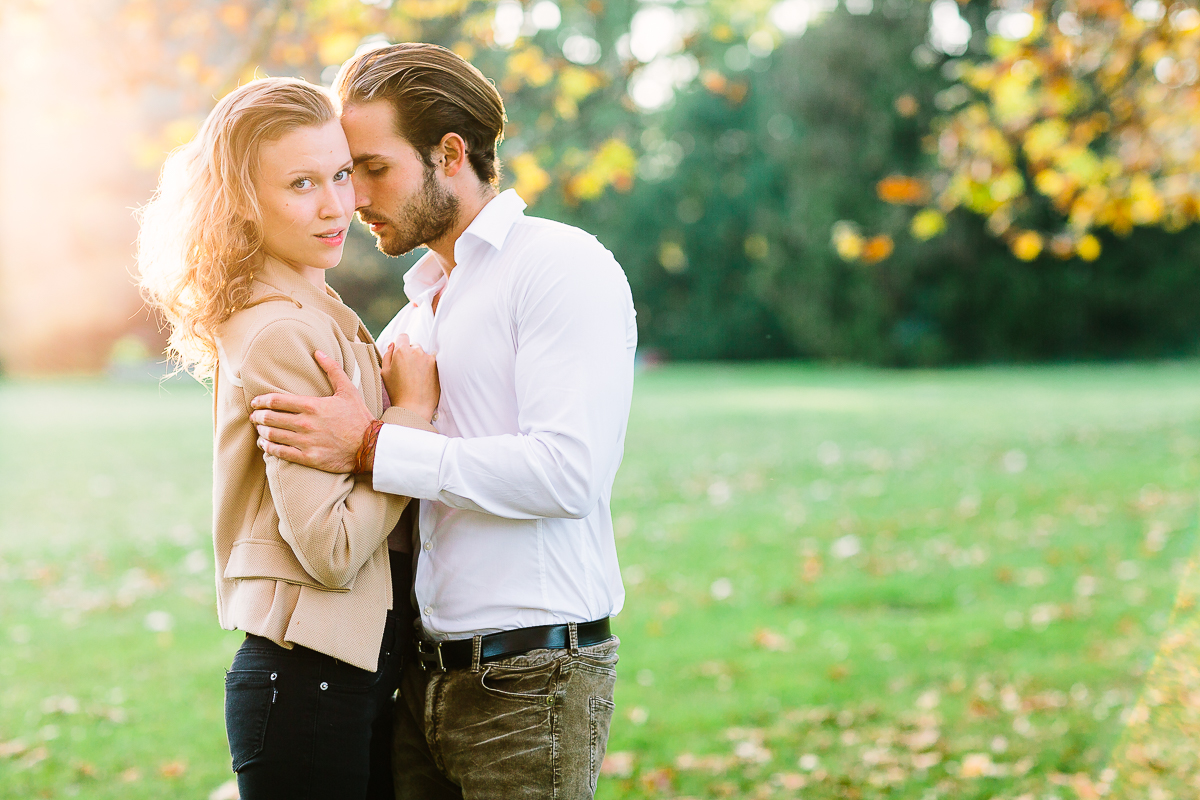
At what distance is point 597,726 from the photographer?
2.42m

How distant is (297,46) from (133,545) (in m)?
5.32

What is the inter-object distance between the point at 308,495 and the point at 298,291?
444mm

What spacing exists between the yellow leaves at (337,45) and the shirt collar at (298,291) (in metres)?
4.79

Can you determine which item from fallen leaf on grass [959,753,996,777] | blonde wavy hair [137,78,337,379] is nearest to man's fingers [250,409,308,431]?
blonde wavy hair [137,78,337,379]

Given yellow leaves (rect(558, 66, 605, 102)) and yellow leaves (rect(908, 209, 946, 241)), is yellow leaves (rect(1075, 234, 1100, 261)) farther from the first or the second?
yellow leaves (rect(558, 66, 605, 102))

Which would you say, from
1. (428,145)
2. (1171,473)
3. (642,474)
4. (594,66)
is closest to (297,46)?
(594,66)

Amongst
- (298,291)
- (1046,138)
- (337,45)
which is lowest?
(298,291)

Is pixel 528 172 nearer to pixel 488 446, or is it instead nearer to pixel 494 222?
pixel 494 222

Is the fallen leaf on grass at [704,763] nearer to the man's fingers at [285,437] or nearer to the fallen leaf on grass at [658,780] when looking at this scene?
the fallen leaf on grass at [658,780]

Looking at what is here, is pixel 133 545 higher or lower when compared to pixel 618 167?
lower

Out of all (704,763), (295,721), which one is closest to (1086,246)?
(704,763)

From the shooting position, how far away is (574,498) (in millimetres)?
2234

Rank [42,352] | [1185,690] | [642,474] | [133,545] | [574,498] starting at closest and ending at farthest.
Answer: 1. [574,498]
2. [1185,690]
3. [133,545]
4. [642,474]
5. [42,352]

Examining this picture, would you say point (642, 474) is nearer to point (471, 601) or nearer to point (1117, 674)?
point (1117, 674)
